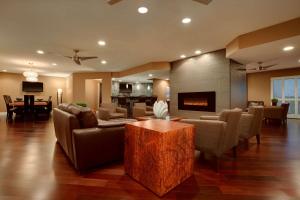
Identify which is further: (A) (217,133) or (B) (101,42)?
(B) (101,42)

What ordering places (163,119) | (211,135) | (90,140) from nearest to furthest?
(90,140) → (211,135) → (163,119)

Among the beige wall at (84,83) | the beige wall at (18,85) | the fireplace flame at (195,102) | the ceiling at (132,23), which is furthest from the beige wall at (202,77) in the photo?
the beige wall at (18,85)

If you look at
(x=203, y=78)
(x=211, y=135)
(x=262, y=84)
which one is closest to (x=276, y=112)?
(x=262, y=84)

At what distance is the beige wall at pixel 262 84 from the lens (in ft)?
30.6

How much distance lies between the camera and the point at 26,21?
146 inches

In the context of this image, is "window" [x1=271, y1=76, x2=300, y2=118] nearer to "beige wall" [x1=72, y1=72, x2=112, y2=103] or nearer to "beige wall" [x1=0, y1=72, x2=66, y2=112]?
"beige wall" [x1=72, y1=72, x2=112, y2=103]

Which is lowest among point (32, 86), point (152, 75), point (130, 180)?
point (130, 180)

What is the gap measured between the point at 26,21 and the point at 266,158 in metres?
5.46

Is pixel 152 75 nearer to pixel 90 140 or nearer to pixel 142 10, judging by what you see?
pixel 142 10

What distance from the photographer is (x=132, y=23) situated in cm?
379

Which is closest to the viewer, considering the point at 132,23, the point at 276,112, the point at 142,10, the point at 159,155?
the point at 159,155

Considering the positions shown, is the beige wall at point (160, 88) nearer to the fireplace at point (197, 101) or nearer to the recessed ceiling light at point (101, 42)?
the fireplace at point (197, 101)

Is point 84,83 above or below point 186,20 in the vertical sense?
below

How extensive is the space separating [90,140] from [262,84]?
1048 centimetres
